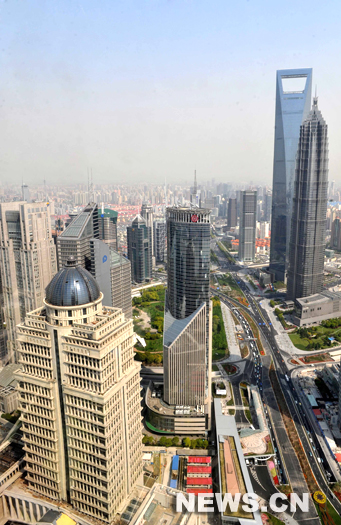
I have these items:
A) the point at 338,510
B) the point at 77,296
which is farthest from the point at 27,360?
the point at 338,510

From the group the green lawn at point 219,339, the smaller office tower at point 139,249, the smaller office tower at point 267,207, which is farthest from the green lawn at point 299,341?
the smaller office tower at point 267,207

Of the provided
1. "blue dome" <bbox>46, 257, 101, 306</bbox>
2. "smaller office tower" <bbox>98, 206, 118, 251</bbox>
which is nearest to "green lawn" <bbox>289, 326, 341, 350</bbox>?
"smaller office tower" <bbox>98, 206, 118, 251</bbox>

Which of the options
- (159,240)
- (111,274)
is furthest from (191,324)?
(159,240)

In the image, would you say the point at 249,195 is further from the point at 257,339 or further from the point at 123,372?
the point at 123,372

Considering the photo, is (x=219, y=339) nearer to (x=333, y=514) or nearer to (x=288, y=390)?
(x=288, y=390)

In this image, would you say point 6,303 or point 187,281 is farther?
point 6,303

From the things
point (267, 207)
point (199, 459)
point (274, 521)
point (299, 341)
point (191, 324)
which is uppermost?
point (267, 207)
